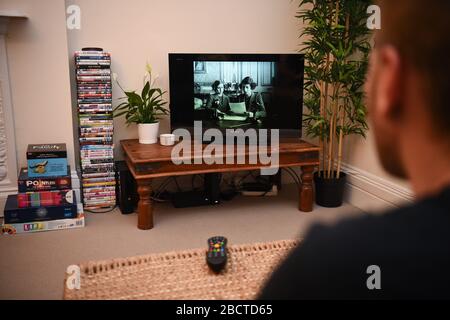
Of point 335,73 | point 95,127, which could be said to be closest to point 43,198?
point 95,127

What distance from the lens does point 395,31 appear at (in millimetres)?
547

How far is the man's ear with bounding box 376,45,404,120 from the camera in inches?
21.7

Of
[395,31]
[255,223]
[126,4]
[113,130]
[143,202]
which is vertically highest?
[126,4]

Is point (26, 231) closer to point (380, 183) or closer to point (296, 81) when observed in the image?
point (296, 81)

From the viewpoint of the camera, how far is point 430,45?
514 millimetres

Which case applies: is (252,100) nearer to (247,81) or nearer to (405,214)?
(247,81)

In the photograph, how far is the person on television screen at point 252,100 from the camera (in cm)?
333

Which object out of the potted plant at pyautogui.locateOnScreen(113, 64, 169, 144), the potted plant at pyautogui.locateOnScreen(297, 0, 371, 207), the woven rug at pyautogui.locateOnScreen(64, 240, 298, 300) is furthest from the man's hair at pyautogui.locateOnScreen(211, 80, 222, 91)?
the woven rug at pyautogui.locateOnScreen(64, 240, 298, 300)

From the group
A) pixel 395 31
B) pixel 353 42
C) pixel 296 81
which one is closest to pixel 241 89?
pixel 296 81

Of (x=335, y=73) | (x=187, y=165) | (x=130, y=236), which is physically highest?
(x=335, y=73)

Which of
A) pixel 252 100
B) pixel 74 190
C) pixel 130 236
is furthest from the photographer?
pixel 252 100

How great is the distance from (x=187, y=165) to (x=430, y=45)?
2.55 meters

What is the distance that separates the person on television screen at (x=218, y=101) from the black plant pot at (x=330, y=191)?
85 cm

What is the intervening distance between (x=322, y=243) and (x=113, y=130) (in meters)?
3.07
